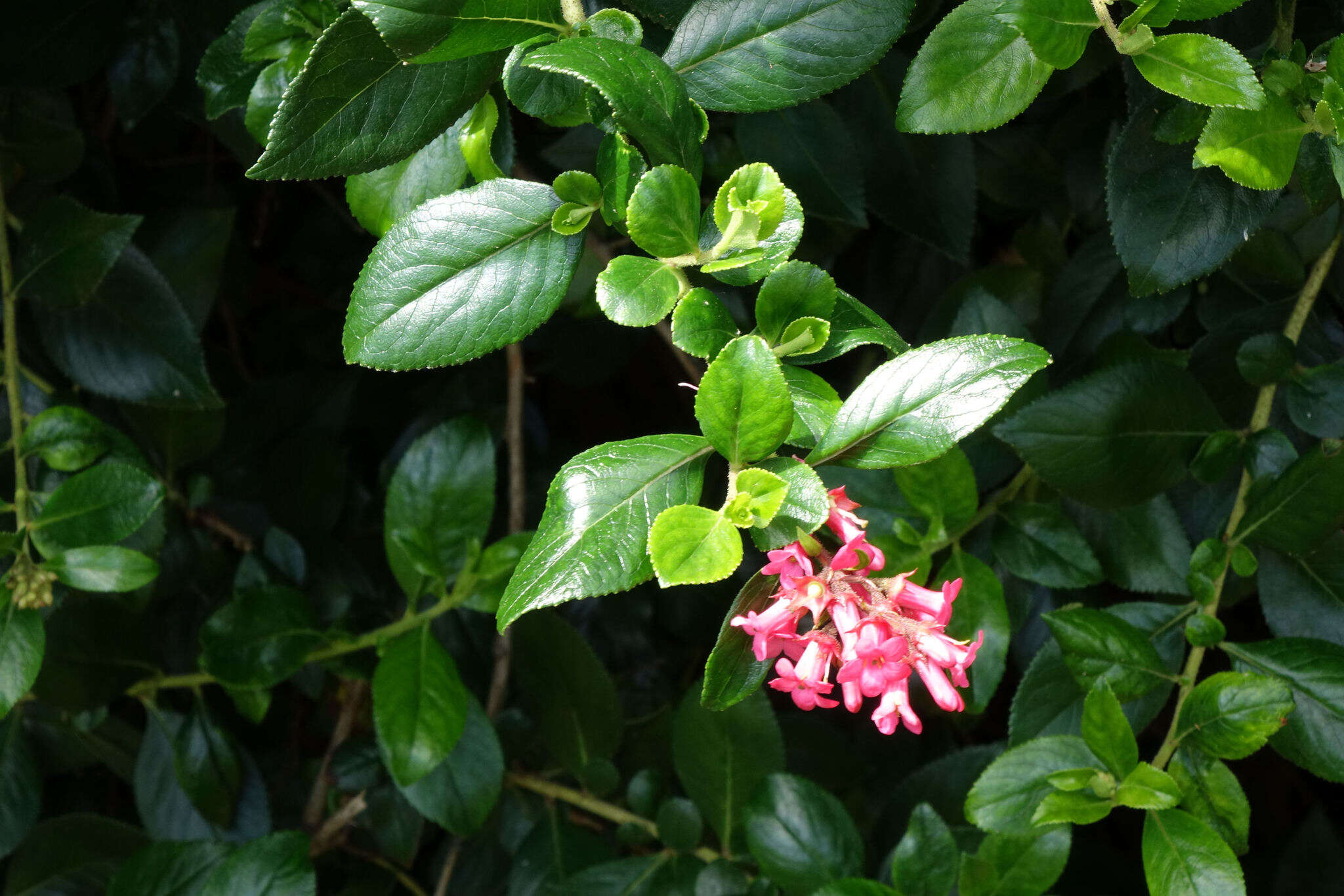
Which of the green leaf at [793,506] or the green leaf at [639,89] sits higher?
the green leaf at [639,89]

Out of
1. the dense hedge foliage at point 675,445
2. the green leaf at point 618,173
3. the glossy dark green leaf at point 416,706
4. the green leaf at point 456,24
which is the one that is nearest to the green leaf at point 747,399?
the dense hedge foliage at point 675,445

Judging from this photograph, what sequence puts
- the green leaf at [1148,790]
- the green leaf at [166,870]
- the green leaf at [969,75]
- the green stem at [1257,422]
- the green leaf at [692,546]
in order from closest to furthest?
the green leaf at [692,546] → the green leaf at [969,75] → the green leaf at [1148,790] → the green stem at [1257,422] → the green leaf at [166,870]

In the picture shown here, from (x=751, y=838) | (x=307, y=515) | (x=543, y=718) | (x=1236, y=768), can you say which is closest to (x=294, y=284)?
(x=307, y=515)

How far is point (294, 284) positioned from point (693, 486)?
3.97 ft

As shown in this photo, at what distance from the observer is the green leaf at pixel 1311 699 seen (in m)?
0.76

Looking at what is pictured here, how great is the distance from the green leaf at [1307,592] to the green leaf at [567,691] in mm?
622

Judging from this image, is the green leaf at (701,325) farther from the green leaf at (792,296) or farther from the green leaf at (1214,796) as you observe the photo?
the green leaf at (1214,796)

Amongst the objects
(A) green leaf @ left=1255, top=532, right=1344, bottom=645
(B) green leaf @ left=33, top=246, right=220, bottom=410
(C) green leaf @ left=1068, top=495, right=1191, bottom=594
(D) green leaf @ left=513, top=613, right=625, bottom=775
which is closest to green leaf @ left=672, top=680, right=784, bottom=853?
(D) green leaf @ left=513, top=613, right=625, bottom=775

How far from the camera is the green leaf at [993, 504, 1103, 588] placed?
35.5 inches

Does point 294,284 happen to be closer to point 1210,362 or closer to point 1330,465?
point 1210,362

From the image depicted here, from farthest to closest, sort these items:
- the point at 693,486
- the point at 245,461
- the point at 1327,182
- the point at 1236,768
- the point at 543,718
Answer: the point at 1236,768 → the point at 245,461 → the point at 543,718 → the point at 1327,182 → the point at 693,486

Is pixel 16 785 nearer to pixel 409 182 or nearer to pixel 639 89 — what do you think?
pixel 409 182

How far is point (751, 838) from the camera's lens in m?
0.99

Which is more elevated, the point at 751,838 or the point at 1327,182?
the point at 1327,182
